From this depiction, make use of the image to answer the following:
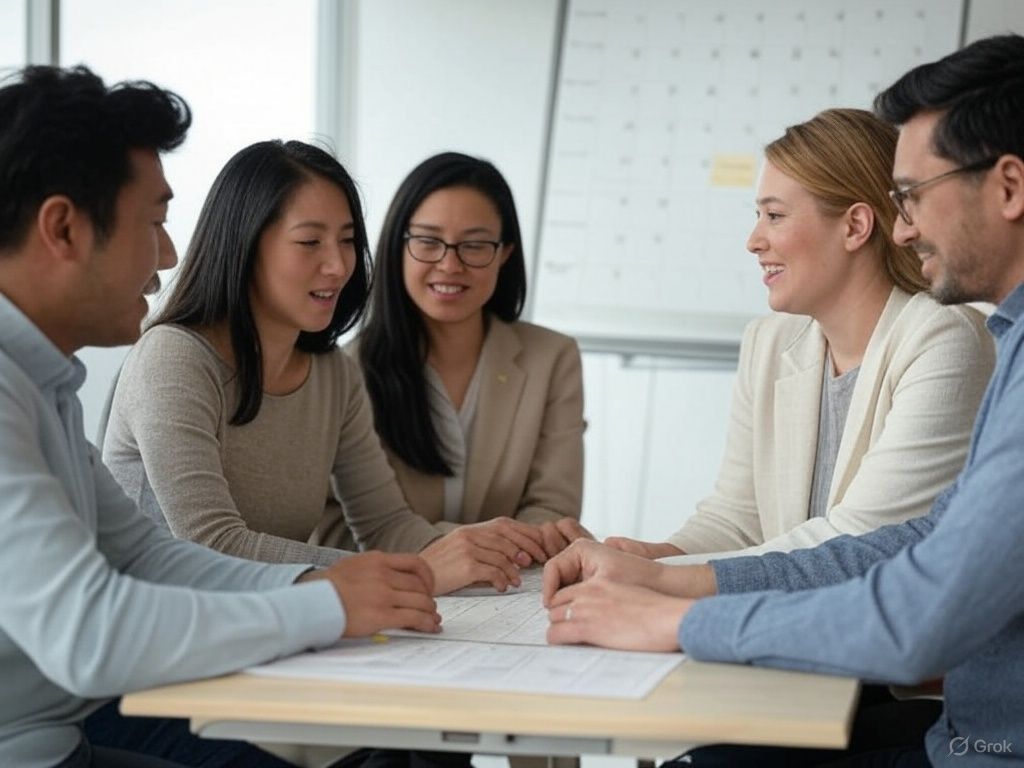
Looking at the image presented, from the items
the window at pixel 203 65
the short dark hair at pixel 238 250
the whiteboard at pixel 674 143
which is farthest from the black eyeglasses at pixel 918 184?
the whiteboard at pixel 674 143

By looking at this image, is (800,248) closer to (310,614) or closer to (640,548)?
(640,548)

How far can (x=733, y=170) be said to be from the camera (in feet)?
14.4

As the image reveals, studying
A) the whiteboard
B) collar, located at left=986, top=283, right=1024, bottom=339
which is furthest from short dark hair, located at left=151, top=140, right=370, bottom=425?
the whiteboard

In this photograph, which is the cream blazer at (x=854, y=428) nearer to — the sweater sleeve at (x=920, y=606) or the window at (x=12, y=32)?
the sweater sleeve at (x=920, y=606)

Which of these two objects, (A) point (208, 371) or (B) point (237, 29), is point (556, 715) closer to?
(A) point (208, 371)

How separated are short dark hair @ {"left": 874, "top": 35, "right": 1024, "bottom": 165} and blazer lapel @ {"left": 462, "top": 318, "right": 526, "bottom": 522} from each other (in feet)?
4.54

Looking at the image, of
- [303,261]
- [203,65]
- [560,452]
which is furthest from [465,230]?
[203,65]

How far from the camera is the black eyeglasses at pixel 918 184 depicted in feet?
5.60

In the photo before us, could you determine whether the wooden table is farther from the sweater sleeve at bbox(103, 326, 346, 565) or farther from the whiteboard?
the whiteboard

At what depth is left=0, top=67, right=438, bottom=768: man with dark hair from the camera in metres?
1.39

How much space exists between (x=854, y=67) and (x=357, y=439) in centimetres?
239

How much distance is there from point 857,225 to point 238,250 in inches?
41.3

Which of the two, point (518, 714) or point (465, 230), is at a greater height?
point (465, 230)

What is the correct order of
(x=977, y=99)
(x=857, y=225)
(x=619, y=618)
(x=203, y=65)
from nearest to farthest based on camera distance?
(x=619, y=618), (x=977, y=99), (x=857, y=225), (x=203, y=65)
